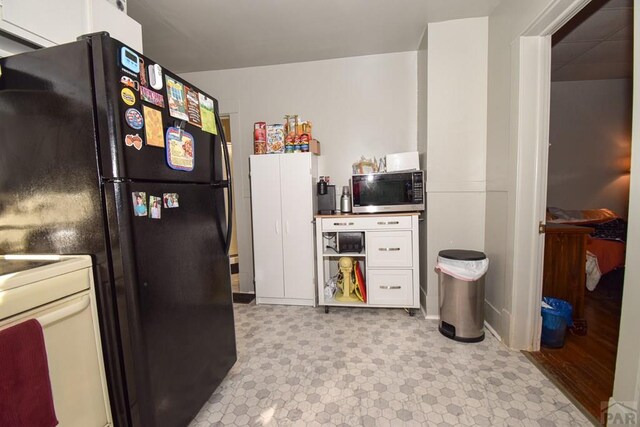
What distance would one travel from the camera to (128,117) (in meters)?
1.01

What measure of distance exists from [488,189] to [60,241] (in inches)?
103

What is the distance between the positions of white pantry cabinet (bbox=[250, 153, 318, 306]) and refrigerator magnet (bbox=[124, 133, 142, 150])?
166cm

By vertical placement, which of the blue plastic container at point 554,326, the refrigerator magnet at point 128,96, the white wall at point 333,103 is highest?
the white wall at point 333,103

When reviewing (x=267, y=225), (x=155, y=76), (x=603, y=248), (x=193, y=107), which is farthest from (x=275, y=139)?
(x=603, y=248)

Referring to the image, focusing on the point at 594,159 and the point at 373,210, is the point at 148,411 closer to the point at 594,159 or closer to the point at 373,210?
the point at 373,210

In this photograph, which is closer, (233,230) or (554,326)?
(554,326)

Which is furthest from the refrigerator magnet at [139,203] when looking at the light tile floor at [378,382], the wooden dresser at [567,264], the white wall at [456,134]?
the wooden dresser at [567,264]

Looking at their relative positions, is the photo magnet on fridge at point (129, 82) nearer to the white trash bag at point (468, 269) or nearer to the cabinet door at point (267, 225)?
the cabinet door at point (267, 225)

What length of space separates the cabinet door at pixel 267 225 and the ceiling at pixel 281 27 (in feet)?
3.41

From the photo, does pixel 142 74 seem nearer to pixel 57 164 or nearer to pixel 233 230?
pixel 57 164

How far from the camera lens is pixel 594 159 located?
3.80 metres

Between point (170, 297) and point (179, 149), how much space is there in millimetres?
642

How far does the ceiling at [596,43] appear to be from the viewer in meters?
2.21

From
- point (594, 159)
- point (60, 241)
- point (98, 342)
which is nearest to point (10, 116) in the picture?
point (60, 241)
